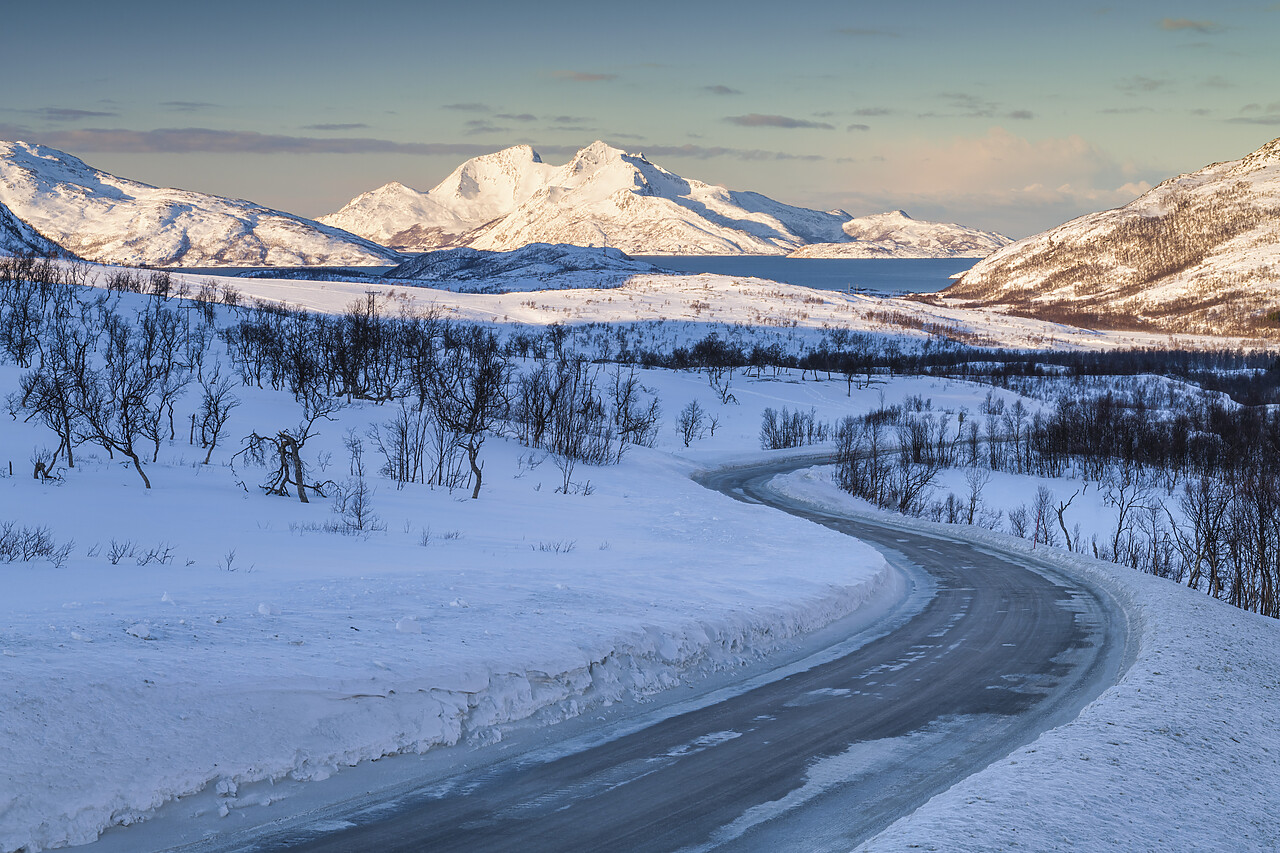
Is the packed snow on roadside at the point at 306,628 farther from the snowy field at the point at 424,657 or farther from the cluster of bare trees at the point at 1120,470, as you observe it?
the cluster of bare trees at the point at 1120,470

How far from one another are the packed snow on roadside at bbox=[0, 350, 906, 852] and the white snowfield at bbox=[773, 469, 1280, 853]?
415cm

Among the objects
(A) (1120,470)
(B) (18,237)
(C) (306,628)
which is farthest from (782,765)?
(B) (18,237)

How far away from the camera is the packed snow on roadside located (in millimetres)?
6527

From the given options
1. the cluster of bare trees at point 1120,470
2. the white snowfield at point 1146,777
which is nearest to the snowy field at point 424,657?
the white snowfield at point 1146,777

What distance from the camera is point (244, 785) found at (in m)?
6.72

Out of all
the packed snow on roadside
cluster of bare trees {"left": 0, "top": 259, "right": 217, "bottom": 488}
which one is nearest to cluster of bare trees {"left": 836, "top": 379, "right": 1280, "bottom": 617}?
the packed snow on roadside

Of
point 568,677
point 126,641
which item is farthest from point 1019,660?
→ point 126,641

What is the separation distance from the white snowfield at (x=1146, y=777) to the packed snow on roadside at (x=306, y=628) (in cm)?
415

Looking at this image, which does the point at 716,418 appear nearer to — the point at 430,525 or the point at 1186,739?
the point at 430,525

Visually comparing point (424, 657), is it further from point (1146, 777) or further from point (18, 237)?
point (18, 237)

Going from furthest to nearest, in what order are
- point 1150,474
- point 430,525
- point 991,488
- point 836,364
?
1. point 836,364
2. point 1150,474
3. point 991,488
4. point 430,525

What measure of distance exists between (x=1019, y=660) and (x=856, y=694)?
3415mm

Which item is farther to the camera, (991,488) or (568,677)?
(991,488)

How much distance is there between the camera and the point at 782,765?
7840mm
